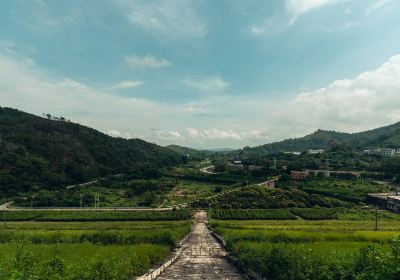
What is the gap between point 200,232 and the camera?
49906 mm

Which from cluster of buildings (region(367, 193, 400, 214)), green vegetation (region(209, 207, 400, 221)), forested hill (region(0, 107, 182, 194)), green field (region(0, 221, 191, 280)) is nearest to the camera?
green field (region(0, 221, 191, 280))

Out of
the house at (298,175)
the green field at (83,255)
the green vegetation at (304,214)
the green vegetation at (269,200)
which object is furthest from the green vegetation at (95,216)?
the house at (298,175)

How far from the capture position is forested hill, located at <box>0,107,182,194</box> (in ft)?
377

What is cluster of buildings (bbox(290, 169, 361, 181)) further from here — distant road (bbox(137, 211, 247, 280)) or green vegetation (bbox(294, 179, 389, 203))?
distant road (bbox(137, 211, 247, 280))

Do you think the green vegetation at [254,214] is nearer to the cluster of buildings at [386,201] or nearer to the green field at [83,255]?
the green field at [83,255]

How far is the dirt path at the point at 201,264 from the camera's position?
22.8 m

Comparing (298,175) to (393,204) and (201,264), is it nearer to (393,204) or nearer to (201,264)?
(393,204)

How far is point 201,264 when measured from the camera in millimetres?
26953

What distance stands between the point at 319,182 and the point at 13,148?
116 metres

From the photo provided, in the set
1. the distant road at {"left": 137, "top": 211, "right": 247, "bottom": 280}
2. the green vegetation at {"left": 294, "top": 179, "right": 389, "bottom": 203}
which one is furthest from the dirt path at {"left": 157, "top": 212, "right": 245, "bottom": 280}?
the green vegetation at {"left": 294, "top": 179, "right": 389, "bottom": 203}

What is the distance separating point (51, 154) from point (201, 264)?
12517cm

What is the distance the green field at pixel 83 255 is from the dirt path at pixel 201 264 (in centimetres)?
188

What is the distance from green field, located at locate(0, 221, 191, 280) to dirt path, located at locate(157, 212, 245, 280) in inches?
74.2

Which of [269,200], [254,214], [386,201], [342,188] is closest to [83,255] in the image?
[254,214]
